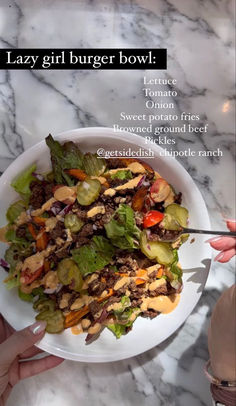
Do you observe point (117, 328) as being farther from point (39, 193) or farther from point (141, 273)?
point (39, 193)

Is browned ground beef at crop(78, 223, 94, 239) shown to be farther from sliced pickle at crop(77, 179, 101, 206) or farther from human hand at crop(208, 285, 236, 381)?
human hand at crop(208, 285, 236, 381)

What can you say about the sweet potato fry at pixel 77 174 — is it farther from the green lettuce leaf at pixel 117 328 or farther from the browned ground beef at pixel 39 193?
the green lettuce leaf at pixel 117 328

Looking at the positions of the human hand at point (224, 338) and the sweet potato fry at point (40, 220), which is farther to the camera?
the sweet potato fry at point (40, 220)

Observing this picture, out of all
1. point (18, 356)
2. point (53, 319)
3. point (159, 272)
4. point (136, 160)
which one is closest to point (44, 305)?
point (53, 319)

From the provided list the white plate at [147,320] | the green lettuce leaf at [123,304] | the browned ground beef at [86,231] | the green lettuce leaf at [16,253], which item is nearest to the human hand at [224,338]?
the white plate at [147,320]

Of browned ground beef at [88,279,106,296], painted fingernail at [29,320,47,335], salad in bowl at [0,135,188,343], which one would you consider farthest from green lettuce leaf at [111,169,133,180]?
painted fingernail at [29,320,47,335]

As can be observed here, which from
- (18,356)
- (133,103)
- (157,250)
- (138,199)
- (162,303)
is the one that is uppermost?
(133,103)

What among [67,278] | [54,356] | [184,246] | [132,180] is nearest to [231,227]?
[184,246]
